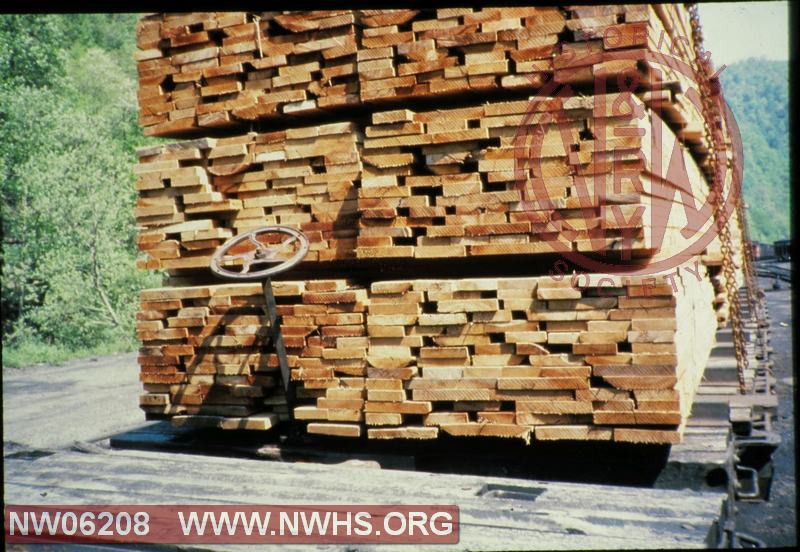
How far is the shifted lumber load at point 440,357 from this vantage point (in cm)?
350

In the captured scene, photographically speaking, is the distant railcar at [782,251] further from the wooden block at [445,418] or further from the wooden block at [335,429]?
the wooden block at [335,429]

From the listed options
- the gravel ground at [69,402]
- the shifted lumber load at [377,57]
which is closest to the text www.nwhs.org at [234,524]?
the gravel ground at [69,402]

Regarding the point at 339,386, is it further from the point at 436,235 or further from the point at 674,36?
the point at 674,36

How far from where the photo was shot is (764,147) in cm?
6931

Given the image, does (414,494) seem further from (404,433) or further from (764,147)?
(764,147)

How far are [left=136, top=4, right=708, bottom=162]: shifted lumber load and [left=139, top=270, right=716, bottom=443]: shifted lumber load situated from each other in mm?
1063

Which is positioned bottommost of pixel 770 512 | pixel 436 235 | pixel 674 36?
pixel 770 512

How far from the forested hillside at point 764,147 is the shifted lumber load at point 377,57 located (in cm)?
5345

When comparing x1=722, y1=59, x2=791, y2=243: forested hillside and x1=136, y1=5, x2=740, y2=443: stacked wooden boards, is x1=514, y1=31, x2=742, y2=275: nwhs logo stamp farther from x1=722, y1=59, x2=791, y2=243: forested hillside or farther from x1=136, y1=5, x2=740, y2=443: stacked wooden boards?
x1=722, y1=59, x2=791, y2=243: forested hillside

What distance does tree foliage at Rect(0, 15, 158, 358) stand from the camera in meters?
16.9

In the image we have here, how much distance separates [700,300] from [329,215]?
3148 millimetres

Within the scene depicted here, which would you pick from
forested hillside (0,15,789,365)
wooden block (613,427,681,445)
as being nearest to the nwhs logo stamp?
wooden block (613,427,681,445)

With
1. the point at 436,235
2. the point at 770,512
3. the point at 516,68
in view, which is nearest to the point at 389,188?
the point at 436,235

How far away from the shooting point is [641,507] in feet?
9.14
